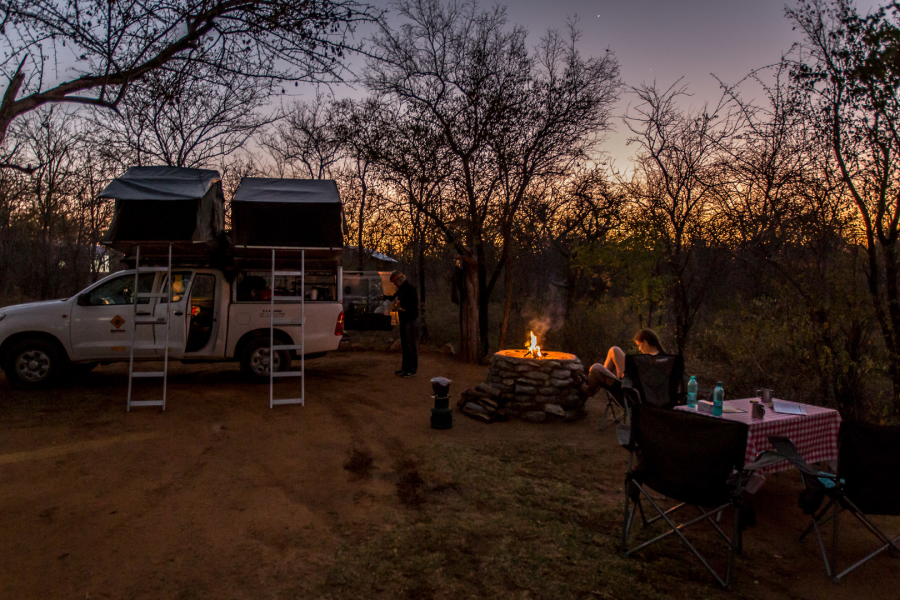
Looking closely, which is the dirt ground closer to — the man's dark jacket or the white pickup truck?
the white pickup truck

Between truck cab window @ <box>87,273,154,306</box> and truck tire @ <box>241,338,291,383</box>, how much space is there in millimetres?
1642

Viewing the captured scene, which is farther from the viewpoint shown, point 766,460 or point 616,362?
point 616,362

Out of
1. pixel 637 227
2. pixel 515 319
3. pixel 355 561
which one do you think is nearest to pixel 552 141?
pixel 637 227

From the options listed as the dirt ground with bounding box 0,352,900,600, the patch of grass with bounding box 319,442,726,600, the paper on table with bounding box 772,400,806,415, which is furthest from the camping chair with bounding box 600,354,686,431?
the patch of grass with bounding box 319,442,726,600

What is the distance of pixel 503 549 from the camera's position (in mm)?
3607

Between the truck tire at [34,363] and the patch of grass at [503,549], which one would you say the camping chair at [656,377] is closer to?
the patch of grass at [503,549]

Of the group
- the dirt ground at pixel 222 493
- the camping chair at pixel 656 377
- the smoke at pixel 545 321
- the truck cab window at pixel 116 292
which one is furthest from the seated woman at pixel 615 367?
the truck cab window at pixel 116 292

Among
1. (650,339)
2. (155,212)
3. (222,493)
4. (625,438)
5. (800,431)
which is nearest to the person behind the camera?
(625,438)

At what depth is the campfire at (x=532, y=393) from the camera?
7352 mm

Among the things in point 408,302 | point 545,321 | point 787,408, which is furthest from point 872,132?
point 545,321

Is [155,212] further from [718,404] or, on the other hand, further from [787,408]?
[787,408]

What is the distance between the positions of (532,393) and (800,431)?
3.55 m

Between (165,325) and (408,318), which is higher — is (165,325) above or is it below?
below

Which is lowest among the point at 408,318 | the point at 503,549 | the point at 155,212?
the point at 503,549
